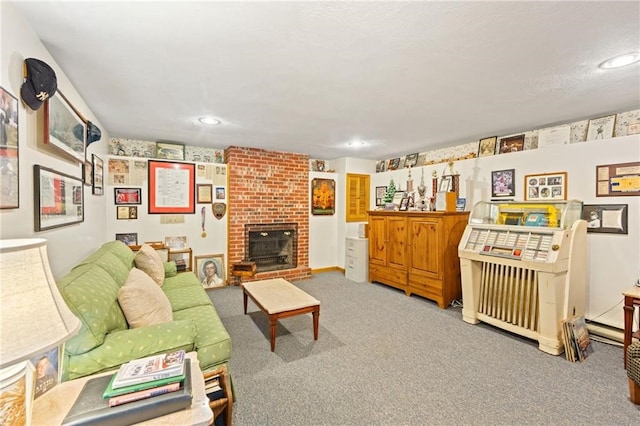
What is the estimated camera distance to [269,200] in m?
4.96

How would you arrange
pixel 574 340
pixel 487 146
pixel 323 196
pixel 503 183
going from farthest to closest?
pixel 323 196
pixel 487 146
pixel 503 183
pixel 574 340

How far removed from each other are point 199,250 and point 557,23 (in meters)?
4.73

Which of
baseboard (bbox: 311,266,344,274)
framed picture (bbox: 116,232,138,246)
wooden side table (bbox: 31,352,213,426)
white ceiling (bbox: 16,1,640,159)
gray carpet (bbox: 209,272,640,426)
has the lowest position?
gray carpet (bbox: 209,272,640,426)

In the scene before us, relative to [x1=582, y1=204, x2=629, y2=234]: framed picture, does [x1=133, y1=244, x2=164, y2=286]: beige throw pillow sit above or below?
below

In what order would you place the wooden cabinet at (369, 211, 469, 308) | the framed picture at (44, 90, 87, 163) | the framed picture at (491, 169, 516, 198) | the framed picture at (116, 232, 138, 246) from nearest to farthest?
1. the framed picture at (44, 90, 87, 163)
2. the framed picture at (491, 169, 516, 198)
3. the wooden cabinet at (369, 211, 469, 308)
4. the framed picture at (116, 232, 138, 246)

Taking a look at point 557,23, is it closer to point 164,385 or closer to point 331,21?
point 331,21

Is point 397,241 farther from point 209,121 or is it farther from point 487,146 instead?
point 209,121

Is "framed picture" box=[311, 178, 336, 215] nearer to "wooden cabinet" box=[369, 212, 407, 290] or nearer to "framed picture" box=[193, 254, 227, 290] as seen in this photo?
"wooden cabinet" box=[369, 212, 407, 290]

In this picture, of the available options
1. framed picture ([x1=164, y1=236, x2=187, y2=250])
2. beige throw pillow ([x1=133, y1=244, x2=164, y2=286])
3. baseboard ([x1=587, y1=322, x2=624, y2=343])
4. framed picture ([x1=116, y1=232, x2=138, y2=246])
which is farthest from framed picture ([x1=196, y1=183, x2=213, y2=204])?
baseboard ([x1=587, y1=322, x2=624, y2=343])

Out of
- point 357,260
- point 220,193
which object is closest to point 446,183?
point 357,260

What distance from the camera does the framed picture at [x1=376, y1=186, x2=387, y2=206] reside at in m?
5.50

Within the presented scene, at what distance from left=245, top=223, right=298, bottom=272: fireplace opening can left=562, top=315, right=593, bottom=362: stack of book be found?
3.80m

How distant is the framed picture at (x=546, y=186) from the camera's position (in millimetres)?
3141

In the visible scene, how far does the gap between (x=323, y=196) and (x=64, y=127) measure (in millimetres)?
4112
